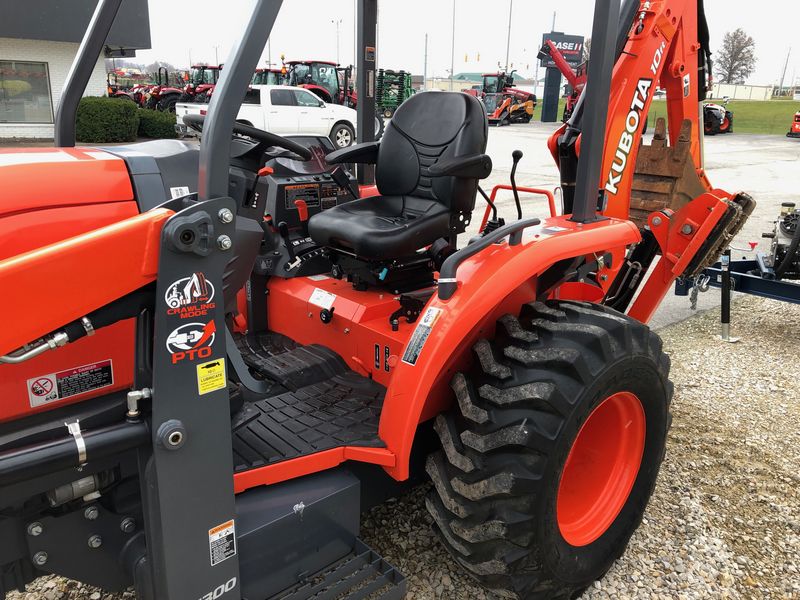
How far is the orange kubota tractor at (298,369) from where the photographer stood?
4.85 feet

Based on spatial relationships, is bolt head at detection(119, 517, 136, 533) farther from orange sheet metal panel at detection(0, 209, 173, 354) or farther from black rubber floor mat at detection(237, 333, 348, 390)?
black rubber floor mat at detection(237, 333, 348, 390)

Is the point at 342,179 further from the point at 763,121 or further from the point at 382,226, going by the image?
the point at 763,121

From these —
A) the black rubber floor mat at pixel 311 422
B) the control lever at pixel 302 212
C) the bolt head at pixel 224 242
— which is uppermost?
the bolt head at pixel 224 242

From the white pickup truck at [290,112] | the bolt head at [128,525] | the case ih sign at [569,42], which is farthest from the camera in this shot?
the case ih sign at [569,42]

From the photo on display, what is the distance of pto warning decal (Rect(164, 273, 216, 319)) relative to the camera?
1455 mm

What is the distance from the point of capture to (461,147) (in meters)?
3.06

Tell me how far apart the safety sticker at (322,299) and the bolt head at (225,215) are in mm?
1232

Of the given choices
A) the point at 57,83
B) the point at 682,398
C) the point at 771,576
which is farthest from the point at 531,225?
the point at 57,83

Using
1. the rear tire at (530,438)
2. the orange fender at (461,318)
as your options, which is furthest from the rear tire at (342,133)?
the rear tire at (530,438)

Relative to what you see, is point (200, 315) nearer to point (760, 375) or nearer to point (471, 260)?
point (471, 260)

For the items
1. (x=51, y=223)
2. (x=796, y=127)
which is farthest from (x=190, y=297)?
(x=796, y=127)

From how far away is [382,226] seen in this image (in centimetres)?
285

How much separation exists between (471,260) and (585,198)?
53 centimetres

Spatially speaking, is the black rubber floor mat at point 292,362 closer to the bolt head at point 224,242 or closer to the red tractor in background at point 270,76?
the bolt head at point 224,242
